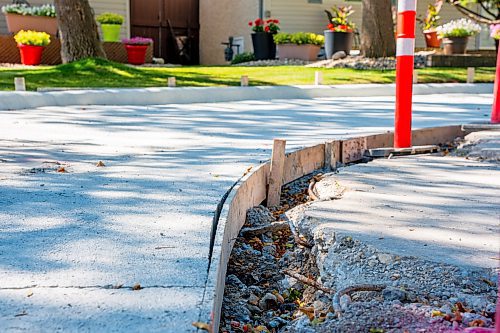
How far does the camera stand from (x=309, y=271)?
2936 millimetres

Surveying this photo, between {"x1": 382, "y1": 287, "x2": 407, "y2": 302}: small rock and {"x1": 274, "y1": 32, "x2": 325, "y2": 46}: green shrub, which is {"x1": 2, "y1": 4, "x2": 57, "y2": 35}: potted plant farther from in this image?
{"x1": 382, "y1": 287, "x2": 407, "y2": 302}: small rock

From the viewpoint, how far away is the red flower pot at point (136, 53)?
16.2 m

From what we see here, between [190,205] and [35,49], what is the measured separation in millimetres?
12308

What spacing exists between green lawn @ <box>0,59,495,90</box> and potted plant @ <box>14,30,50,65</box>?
2.19 m

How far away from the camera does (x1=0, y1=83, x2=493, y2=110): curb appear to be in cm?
880

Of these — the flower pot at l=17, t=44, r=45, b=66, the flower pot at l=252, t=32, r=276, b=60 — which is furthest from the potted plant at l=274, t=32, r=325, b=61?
the flower pot at l=17, t=44, r=45, b=66

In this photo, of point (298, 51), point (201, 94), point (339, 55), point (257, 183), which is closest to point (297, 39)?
point (298, 51)

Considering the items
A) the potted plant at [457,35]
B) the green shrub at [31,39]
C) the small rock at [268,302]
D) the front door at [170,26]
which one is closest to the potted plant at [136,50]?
the green shrub at [31,39]

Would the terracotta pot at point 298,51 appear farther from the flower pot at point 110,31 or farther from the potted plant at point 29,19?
the potted plant at point 29,19

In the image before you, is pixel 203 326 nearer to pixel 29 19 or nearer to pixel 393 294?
pixel 393 294

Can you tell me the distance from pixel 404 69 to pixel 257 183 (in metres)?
1.96

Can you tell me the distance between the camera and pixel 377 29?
15258mm

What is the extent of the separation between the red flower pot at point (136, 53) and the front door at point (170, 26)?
446cm

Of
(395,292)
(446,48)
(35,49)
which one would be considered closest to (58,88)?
(35,49)
